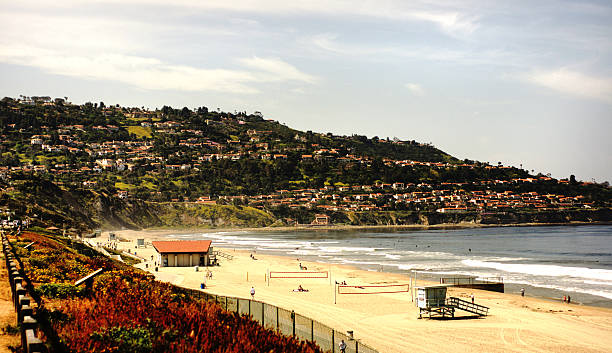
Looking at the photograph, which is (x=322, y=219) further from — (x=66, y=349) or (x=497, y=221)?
(x=66, y=349)

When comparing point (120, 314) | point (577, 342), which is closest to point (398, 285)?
point (577, 342)

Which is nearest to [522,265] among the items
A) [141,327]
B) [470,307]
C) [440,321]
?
[470,307]

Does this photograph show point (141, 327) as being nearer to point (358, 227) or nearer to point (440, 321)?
point (440, 321)

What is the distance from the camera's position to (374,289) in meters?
38.2

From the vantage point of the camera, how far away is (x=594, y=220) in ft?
627

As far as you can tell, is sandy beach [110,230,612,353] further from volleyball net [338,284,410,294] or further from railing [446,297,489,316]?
volleyball net [338,284,410,294]

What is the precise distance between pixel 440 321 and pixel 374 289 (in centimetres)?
1111

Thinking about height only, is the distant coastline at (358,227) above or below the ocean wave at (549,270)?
below

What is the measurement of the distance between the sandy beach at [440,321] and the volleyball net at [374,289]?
1187 mm

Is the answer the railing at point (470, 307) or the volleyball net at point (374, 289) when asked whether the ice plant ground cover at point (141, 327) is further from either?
the volleyball net at point (374, 289)

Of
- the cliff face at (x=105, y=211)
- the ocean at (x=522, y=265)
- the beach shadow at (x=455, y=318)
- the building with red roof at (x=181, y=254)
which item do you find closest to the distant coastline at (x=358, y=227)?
the cliff face at (x=105, y=211)

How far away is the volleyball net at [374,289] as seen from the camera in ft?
122

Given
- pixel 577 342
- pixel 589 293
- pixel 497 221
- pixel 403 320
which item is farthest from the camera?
pixel 497 221

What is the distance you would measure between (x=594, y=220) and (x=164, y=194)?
145695mm
